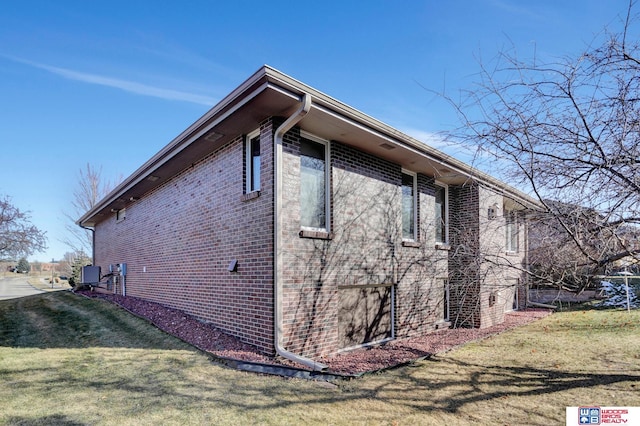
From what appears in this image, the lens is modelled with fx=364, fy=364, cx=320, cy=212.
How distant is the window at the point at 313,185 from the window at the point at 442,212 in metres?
4.36

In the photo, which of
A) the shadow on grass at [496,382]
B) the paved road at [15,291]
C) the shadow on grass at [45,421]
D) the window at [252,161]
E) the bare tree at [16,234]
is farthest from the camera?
the paved road at [15,291]

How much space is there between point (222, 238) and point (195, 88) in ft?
21.2

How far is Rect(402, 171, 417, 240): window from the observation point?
343 inches

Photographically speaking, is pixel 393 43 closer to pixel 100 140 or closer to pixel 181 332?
pixel 181 332

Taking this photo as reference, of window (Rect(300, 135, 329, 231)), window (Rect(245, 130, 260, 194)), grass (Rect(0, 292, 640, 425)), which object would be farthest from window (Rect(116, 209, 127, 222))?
window (Rect(300, 135, 329, 231))

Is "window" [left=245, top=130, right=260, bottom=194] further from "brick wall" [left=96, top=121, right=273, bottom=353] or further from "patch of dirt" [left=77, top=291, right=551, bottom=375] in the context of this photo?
"patch of dirt" [left=77, top=291, right=551, bottom=375]

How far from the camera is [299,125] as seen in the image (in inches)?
244

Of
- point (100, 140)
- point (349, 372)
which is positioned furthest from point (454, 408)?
point (100, 140)

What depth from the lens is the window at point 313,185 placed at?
255 inches

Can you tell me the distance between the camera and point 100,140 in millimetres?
16516

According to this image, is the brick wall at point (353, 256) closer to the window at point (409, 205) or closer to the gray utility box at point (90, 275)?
the window at point (409, 205)

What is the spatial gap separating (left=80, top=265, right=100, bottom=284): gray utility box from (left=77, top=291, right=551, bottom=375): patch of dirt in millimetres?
7065

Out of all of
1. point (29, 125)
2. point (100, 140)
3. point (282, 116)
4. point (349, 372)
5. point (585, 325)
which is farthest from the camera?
point (100, 140)

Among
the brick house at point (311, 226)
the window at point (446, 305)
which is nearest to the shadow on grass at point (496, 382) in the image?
the brick house at point (311, 226)
